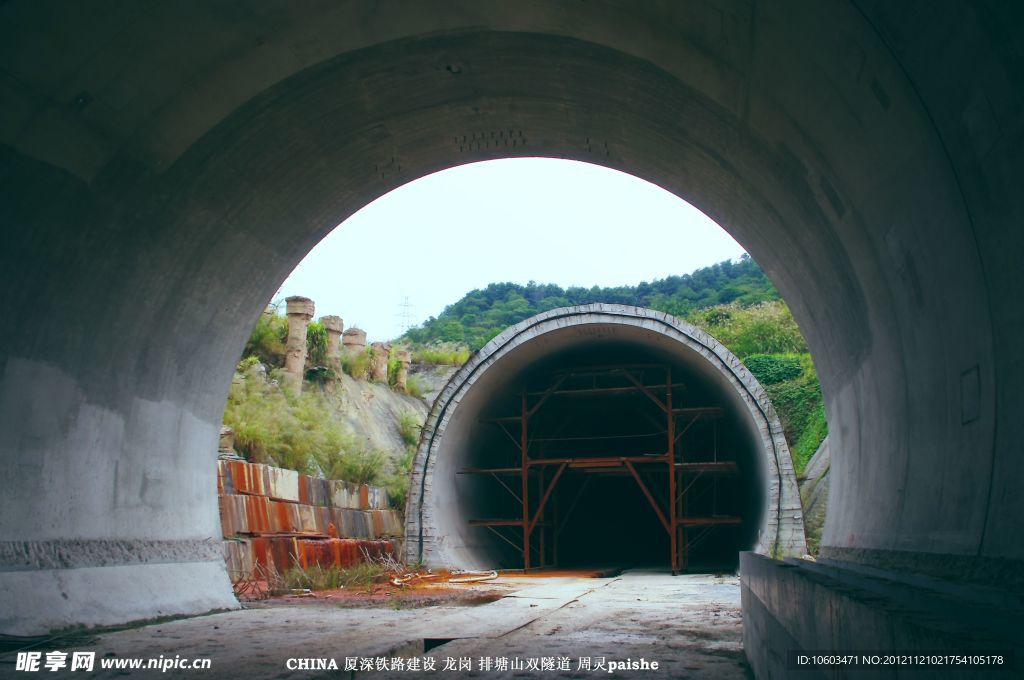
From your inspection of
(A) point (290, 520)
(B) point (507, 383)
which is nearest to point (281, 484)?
(A) point (290, 520)

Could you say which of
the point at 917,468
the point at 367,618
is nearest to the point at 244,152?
the point at 367,618

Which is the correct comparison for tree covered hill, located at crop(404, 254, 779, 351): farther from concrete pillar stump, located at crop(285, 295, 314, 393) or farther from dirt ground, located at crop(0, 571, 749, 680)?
dirt ground, located at crop(0, 571, 749, 680)

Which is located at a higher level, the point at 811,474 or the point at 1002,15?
the point at 1002,15

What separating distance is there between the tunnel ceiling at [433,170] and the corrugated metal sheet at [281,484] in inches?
206

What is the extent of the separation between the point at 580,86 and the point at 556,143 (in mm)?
1308

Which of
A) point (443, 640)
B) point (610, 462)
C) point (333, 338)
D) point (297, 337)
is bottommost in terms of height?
point (443, 640)

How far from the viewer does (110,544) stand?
21.8 ft

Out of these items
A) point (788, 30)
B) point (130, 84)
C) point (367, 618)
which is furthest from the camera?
point (367, 618)

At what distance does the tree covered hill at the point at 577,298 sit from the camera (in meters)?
54.6

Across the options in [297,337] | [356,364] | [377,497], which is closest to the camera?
[377,497]

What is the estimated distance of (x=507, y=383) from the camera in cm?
1770

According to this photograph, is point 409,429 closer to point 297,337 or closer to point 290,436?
point 297,337

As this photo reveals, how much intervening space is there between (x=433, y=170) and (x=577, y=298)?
6622cm

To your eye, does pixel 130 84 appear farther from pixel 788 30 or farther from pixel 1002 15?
pixel 1002 15
